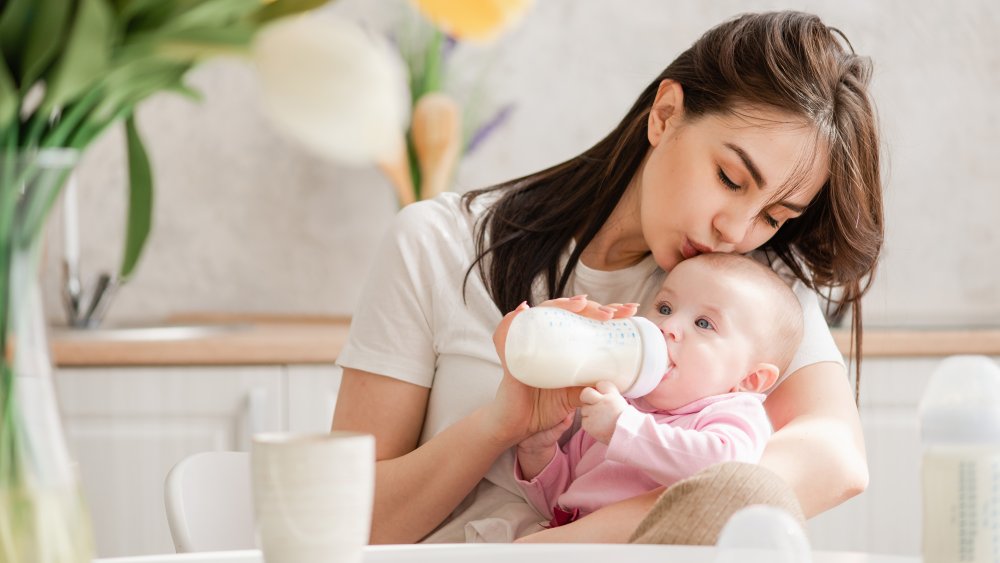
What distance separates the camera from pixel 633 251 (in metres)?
1.60

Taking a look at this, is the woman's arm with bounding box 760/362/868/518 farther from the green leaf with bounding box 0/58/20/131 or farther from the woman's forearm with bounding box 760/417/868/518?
the green leaf with bounding box 0/58/20/131

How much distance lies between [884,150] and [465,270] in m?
1.29

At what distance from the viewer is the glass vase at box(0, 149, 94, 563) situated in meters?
0.54

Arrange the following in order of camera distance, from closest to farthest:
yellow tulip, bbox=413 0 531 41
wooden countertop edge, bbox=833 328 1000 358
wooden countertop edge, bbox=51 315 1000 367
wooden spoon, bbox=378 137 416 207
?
yellow tulip, bbox=413 0 531 41 < wooden countertop edge, bbox=51 315 1000 367 < wooden countertop edge, bbox=833 328 1000 358 < wooden spoon, bbox=378 137 416 207

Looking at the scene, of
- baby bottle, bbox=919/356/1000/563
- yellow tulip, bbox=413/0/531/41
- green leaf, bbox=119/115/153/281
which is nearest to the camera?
yellow tulip, bbox=413/0/531/41

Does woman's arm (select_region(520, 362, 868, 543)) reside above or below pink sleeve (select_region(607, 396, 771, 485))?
below

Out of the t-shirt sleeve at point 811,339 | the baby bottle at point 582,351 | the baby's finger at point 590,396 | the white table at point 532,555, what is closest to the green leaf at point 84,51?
the white table at point 532,555

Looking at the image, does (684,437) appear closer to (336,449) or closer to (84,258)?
(336,449)

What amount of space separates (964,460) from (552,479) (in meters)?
0.69

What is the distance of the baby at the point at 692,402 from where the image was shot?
1.26 meters

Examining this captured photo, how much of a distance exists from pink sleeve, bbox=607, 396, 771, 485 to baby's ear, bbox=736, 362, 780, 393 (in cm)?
14

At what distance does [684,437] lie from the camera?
1.27 metres

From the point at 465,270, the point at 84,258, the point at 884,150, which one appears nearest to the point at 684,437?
the point at 465,270

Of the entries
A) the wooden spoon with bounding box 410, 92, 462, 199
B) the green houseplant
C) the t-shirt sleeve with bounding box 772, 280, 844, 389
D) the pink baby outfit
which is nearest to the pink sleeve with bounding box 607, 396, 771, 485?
the pink baby outfit
